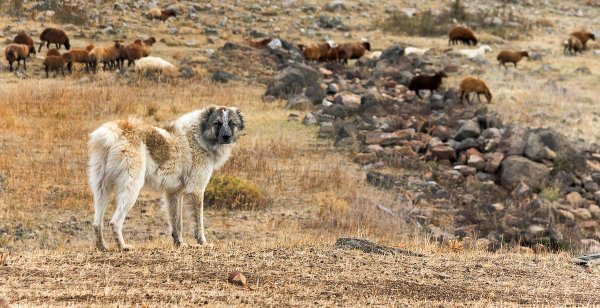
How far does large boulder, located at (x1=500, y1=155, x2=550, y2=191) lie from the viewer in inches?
708

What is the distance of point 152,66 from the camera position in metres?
27.8

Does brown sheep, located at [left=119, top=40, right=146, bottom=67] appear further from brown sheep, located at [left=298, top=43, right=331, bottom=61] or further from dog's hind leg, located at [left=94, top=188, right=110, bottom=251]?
dog's hind leg, located at [left=94, top=188, right=110, bottom=251]

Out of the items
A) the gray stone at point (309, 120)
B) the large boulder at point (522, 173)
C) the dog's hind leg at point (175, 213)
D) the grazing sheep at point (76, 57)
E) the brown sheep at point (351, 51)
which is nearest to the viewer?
the dog's hind leg at point (175, 213)

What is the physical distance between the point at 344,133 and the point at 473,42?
2156cm

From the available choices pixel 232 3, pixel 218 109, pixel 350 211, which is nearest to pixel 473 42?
pixel 232 3

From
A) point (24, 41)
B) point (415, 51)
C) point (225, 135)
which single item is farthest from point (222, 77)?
point (225, 135)

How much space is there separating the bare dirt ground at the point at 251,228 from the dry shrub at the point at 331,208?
0.13ft

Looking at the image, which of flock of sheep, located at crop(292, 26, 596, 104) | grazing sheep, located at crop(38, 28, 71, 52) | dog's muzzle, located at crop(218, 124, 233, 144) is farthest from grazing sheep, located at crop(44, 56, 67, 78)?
dog's muzzle, located at crop(218, 124, 233, 144)

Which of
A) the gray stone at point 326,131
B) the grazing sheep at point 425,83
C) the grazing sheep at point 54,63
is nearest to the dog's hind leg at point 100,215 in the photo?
the gray stone at point 326,131

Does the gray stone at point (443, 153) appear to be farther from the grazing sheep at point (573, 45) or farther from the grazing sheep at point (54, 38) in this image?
the grazing sheep at point (573, 45)

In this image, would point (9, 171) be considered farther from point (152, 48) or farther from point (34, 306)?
point (152, 48)

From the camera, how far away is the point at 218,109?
10328mm

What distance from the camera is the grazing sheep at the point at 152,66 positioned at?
90.8ft

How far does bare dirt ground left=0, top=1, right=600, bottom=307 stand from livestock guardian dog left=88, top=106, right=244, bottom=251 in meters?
0.47
